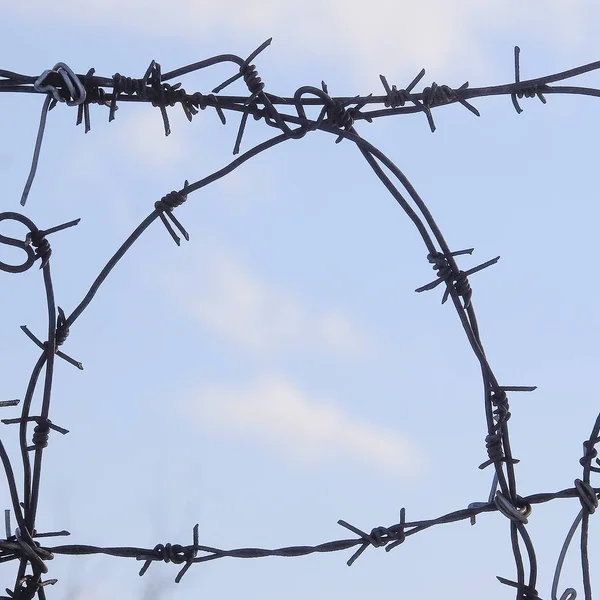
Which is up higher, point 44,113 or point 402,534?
point 44,113

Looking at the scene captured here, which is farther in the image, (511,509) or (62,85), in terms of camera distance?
(62,85)

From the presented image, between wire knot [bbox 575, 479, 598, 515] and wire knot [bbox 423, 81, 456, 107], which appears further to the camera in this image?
wire knot [bbox 423, 81, 456, 107]

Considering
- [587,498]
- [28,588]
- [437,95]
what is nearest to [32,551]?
[28,588]

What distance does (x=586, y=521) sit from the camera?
2.36m

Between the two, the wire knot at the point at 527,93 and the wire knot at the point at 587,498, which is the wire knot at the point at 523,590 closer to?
the wire knot at the point at 587,498

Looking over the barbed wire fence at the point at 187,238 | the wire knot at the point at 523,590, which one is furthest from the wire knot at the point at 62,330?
the wire knot at the point at 523,590

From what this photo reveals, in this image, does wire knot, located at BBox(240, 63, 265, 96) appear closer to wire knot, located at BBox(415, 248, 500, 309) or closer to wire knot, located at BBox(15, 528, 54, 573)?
wire knot, located at BBox(415, 248, 500, 309)

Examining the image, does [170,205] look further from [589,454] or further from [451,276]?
[589,454]

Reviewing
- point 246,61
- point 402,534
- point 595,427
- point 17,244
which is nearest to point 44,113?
point 17,244

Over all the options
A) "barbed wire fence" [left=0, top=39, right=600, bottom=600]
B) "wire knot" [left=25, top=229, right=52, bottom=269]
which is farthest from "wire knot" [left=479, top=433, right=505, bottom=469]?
"wire knot" [left=25, top=229, right=52, bottom=269]

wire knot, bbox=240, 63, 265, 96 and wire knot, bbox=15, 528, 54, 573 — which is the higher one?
wire knot, bbox=240, 63, 265, 96

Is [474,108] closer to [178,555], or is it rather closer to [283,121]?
[283,121]

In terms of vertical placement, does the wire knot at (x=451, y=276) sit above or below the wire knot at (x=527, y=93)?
below

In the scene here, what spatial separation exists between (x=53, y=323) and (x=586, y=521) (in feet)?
4.06
